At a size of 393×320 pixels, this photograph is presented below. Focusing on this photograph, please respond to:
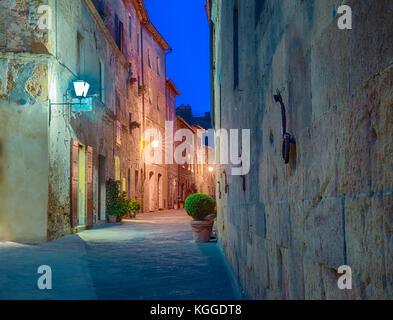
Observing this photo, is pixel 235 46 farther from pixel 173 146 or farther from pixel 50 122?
pixel 173 146

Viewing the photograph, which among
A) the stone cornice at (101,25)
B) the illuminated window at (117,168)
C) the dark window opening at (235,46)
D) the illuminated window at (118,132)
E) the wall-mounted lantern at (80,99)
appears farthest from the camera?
the illuminated window at (117,168)

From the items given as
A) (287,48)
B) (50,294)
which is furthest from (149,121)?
(287,48)

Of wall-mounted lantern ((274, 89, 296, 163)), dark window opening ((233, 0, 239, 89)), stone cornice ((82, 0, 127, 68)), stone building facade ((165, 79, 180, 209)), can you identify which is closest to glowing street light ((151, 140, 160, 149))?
stone building facade ((165, 79, 180, 209))

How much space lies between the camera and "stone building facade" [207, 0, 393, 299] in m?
1.24

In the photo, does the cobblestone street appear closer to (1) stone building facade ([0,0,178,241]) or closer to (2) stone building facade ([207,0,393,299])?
(1) stone building facade ([0,0,178,241])

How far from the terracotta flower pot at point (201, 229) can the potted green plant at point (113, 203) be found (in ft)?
22.4

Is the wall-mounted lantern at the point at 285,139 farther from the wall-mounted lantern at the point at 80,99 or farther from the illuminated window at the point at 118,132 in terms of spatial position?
the illuminated window at the point at 118,132

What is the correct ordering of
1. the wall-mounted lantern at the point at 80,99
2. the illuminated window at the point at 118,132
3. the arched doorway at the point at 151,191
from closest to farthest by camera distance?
the wall-mounted lantern at the point at 80,99, the illuminated window at the point at 118,132, the arched doorway at the point at 151,191

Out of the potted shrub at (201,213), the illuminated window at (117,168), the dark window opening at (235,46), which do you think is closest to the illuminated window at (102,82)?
the illuminated window at (117,168)

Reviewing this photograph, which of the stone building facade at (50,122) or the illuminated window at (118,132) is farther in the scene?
the illuminated window at (118,132)

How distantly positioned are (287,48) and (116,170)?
16.0 metres

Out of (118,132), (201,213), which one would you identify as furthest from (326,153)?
(118,132)

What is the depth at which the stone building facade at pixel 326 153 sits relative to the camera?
4.07 ft

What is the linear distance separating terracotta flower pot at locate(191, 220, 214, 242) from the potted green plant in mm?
6830
